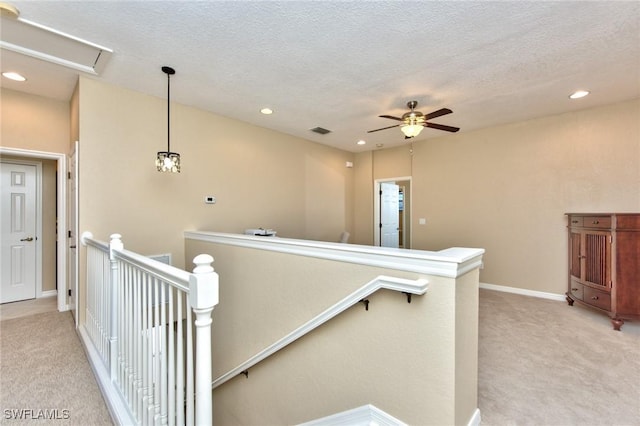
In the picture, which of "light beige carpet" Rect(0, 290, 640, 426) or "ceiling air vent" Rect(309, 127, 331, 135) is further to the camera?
"ceiling air vent" Rect(309, 127, 331, 135)

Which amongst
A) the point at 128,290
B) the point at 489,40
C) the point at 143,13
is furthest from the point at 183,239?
the point at 489,40

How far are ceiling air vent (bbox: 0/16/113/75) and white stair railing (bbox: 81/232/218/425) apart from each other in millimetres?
1700

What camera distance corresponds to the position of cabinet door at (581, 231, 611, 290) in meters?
3.10

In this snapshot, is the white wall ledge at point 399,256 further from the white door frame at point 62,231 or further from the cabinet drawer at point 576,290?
the cabinet drawer at point 576,290

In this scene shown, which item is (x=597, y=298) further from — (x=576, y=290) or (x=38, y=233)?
(x=38, y=233)

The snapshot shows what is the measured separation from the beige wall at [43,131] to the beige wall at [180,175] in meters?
0.96

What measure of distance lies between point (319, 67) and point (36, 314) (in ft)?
14.2

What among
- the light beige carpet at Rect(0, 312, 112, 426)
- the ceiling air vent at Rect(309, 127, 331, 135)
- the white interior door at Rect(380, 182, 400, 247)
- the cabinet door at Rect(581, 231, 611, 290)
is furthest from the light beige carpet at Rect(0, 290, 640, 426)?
the ceiling air vent at Rect(309, 127, 331, 135)

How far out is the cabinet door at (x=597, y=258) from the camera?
10.2 ft

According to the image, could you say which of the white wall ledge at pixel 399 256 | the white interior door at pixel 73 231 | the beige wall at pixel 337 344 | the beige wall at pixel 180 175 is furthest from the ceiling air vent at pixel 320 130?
the white interior door at pixel 73 231

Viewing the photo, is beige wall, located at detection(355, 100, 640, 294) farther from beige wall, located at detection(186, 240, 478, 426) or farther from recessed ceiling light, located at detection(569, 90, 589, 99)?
beige wall, located at detection(186, 240, 478, 426)

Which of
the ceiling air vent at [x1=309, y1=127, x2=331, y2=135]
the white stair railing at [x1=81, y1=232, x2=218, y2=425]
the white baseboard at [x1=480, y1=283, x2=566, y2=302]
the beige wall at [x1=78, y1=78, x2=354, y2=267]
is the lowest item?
the white baseboard at [x1=480, y1=283, x2=566, y2=302]

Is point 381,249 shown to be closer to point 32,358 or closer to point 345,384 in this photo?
point 345,384

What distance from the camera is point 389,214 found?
658 cm
